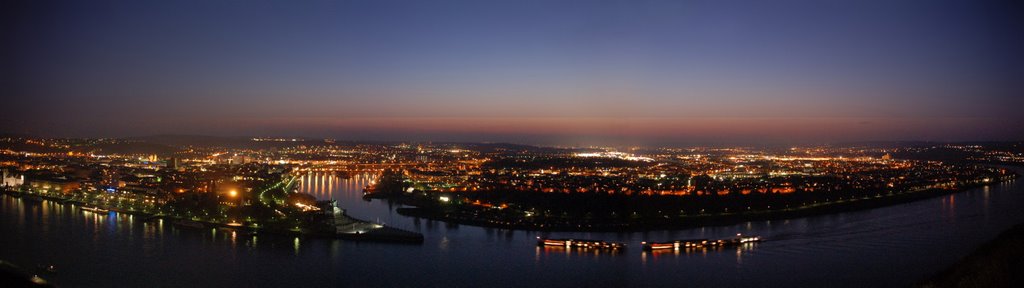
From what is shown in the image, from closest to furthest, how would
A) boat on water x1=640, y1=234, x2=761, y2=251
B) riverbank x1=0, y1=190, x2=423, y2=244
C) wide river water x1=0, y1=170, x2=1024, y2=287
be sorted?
wide river water x1=0, y1=170, x2=1024, y2=287, boat on water x1=640, y1=234, x2=761, y2=251, riverbank x1=0, y1=190, x2=423, y2=244

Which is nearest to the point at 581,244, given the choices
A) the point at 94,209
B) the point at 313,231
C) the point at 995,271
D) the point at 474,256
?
the point at 474,256

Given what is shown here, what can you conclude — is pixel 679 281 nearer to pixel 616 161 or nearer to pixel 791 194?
pixel 791 194

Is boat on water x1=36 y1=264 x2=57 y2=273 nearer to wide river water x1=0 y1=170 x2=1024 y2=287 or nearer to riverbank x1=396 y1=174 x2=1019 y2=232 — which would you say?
wide river water x1=0 y1=170 x2=1024 y2=287

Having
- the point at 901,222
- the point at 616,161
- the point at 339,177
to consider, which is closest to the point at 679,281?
the point at 901,222

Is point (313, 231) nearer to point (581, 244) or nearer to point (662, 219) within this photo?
point (581, 244)

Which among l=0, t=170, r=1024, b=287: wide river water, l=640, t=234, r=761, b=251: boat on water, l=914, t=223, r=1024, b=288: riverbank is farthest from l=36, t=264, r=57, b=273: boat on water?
l=914, t=223, r=1024, b=288: riverbank

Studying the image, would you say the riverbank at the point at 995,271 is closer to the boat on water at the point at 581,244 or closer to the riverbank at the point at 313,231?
the boat on water at the point at 581,244
